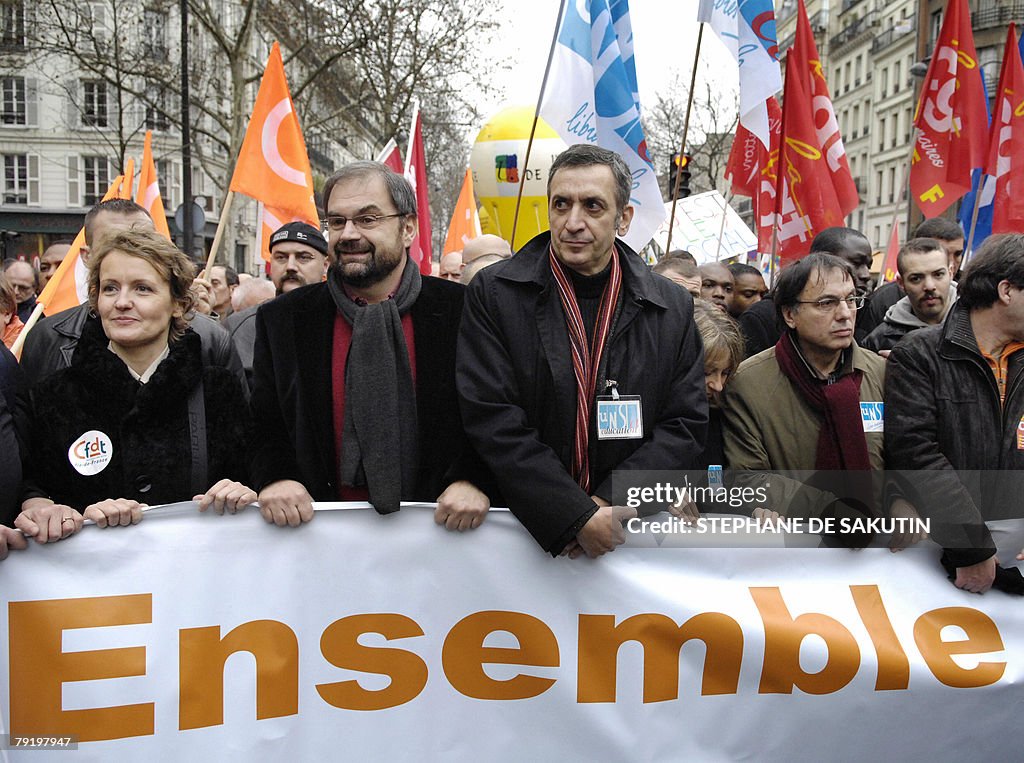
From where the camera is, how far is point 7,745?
110 inches

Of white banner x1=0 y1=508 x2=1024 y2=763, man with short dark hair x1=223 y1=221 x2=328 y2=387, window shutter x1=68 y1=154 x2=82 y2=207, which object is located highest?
window shutter x1=68 y1=154 x2=82 y2=207

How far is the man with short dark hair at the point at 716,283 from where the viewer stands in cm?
644

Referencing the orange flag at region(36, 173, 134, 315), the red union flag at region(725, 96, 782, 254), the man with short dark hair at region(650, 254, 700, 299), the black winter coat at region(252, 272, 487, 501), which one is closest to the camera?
the black winter coat at region(252, 272, 487, 501)

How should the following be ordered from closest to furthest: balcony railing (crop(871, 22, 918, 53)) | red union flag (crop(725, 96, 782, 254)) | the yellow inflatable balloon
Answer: red union flag (crop(725, 96, 782, 254)) < the yellow inflatable balloon < balcony railing (crop(871, 22, 918, 53))

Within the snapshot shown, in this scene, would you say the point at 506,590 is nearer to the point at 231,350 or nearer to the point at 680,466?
the point at 680,466

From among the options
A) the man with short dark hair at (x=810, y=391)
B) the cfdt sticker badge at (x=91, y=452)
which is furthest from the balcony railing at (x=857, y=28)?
the cfdt sticker badge at (x=91, y=452)

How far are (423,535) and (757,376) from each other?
4.38 feet

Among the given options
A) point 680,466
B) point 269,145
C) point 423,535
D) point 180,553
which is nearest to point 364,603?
point 423,535

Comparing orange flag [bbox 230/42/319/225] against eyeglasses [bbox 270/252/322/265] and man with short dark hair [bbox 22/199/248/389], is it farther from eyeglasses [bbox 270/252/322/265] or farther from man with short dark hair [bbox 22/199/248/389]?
man with short dark hair [bbox 22/199/248/389]

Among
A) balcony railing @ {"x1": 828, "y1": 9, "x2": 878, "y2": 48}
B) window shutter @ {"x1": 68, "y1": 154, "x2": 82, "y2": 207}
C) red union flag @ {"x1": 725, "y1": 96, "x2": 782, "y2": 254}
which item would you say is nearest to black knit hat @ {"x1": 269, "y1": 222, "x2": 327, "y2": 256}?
red union flag @ {"x1": 725, "y1": 96, "x2": 782, "y2": 254}

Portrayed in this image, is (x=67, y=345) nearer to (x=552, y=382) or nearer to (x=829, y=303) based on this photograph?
(x=552, y=382)

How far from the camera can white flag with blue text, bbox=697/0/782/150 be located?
6.50 m

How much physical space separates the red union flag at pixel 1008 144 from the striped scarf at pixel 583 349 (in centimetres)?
547

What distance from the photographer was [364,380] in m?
3.04
